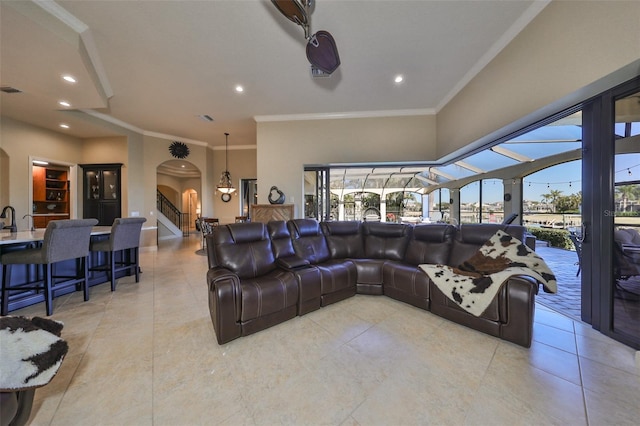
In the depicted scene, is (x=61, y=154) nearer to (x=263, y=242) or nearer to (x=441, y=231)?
(x=263, y=242)

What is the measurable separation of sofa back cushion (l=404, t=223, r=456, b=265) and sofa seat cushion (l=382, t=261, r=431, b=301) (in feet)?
1.17

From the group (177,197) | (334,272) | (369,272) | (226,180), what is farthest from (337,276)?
(177,197)

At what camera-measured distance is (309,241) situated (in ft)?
A: 11.0

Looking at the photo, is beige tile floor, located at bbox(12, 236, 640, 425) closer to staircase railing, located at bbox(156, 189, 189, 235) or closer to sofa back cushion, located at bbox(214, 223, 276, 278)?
sofa back cushion, located at bbox(214, 223, 276, 278)

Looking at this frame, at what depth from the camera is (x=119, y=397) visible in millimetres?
1448

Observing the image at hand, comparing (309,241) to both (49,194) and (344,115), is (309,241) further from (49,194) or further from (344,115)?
(49,194)

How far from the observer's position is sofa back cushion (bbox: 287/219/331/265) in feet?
10.5

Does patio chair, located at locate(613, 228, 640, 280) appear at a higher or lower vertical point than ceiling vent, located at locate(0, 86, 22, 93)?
lower

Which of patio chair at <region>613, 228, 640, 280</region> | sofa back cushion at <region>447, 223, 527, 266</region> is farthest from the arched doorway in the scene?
patio chair at <region>613, 228, 640, 280</region>

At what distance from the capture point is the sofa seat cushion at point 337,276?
272 centimetres

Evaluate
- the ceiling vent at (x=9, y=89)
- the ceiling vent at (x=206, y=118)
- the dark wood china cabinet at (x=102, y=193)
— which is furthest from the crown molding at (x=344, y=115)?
the dark wood china cabinet at (x=102, y=193)

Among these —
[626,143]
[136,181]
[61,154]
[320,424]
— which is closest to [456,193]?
[626,143]

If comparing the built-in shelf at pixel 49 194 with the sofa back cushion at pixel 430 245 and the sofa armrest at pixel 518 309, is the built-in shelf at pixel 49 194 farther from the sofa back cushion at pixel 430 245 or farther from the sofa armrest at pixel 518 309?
the sofa armrest at pixel 518 309

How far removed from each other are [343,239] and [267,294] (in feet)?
5.76
